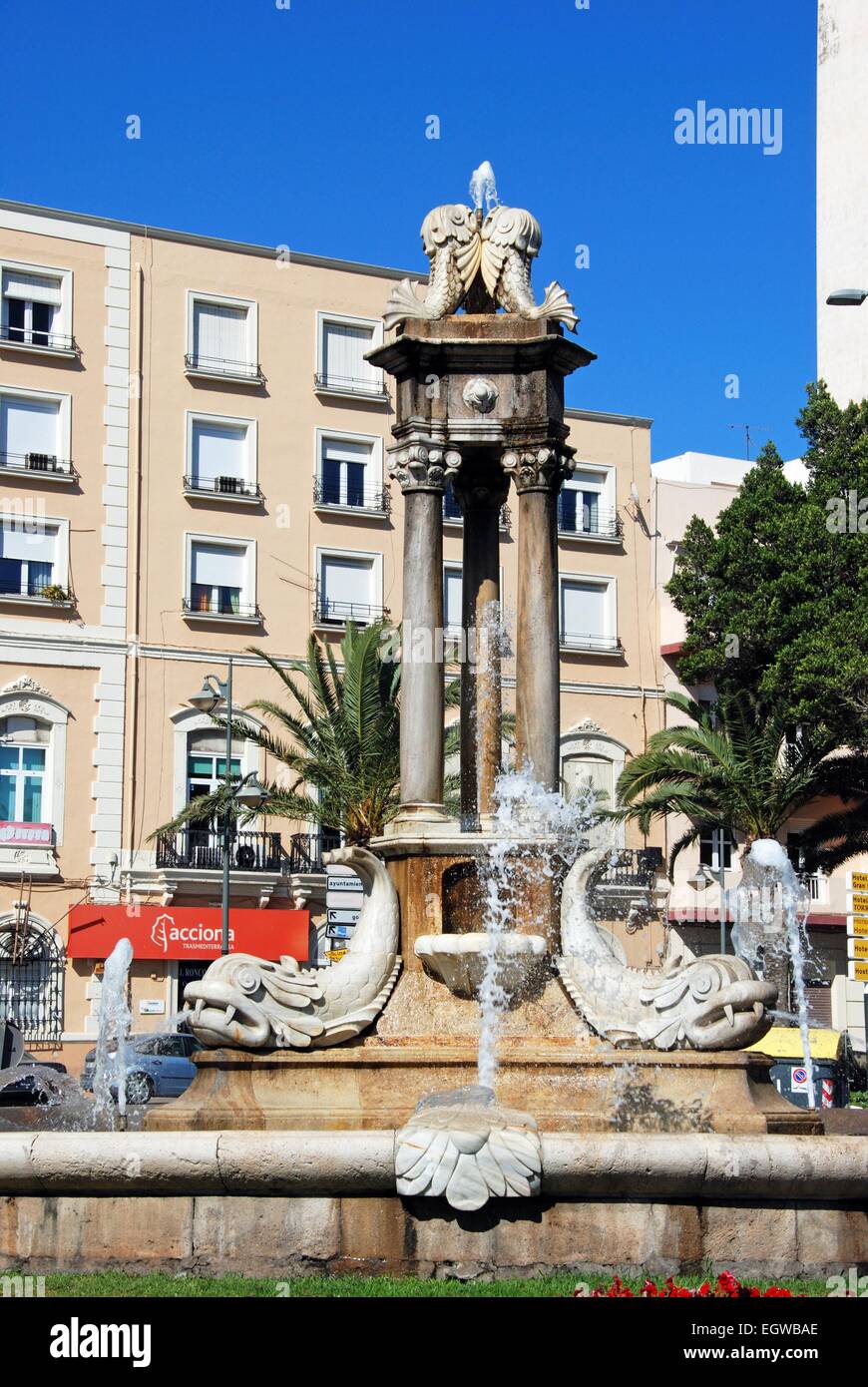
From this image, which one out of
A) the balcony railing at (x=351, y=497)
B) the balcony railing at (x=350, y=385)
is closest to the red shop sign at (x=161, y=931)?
the balcony railing at (x=351, y=497)

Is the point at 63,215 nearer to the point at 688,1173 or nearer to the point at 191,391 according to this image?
the point at 191,391

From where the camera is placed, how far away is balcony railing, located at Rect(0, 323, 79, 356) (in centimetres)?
4197

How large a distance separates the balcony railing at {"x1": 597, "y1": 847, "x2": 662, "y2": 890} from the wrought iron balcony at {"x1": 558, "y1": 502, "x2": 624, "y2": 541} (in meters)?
7.88

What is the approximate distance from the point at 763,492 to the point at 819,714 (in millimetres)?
5190

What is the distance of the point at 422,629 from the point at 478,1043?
9.56 feet

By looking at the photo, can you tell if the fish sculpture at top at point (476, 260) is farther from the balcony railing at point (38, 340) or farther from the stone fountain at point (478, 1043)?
the balcony railing at point (38, 340)

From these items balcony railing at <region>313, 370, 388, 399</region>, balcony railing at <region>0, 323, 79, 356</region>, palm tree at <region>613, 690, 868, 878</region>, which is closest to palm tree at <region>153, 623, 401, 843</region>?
palm tree at <region>613, 690, 868, 878</region>

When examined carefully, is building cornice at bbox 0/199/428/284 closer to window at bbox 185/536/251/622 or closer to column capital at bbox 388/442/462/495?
window at bbox 185/536/251/622

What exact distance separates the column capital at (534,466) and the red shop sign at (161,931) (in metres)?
27.0

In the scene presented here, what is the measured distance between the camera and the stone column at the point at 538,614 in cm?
1380

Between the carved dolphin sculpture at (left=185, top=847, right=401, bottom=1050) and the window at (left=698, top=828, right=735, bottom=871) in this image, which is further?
the window at (left=698, top=828, right=735, bottom=871)

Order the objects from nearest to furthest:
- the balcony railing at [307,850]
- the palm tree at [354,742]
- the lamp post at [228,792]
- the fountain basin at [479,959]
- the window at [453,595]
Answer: the fountain basin at [479,959], the palm tree at [354,742], the lamp post at [228,792], the balcony railing at [307,850], the window at [453,595]
